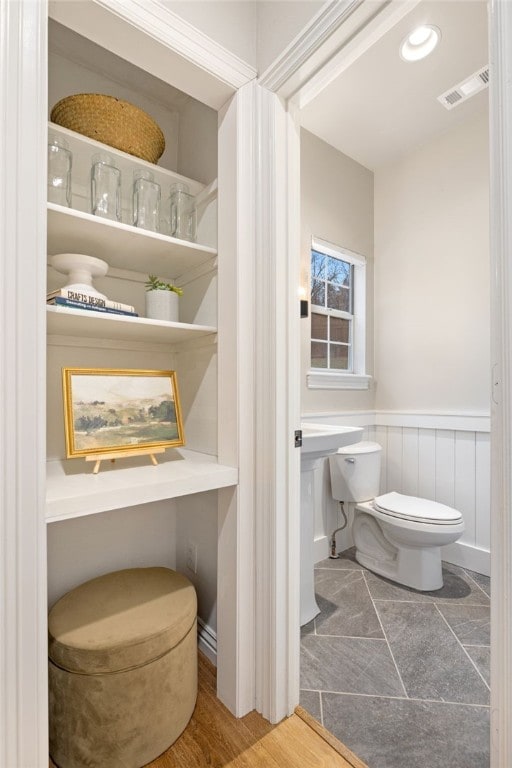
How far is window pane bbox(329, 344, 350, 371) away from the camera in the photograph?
272 centimetres

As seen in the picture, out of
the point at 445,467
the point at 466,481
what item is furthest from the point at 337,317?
the point at 466,481

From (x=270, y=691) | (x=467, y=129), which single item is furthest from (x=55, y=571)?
(x=467, y=129)

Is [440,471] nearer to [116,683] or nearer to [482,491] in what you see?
[482,491]

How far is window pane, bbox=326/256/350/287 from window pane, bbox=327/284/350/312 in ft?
0.15

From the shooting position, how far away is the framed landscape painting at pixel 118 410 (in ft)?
3.86

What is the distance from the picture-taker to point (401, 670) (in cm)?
146

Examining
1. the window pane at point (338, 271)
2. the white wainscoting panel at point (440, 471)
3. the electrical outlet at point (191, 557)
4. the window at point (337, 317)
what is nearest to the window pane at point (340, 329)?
the window at point (337, 317)

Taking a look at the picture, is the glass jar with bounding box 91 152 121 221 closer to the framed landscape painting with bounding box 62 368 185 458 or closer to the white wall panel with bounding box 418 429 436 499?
the framed landscape painting with bounding box 62 368 185 458

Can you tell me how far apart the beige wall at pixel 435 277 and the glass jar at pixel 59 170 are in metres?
2.26

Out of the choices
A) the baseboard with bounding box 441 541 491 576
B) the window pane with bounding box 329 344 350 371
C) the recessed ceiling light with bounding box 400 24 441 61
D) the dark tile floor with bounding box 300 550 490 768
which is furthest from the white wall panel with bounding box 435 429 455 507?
the recessed ceiling light with bounding box 400 24 441 61

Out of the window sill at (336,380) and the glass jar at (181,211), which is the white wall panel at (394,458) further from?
the glass jar at (181,211)

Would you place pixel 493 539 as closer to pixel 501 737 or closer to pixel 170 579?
pixel 501 737

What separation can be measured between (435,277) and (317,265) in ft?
2.67

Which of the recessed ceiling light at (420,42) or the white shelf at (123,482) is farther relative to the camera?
the recessed ceiling light at (420,42)
